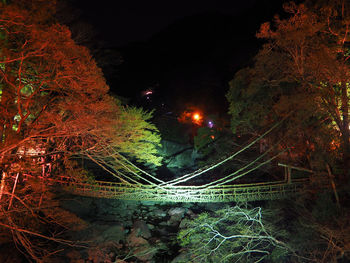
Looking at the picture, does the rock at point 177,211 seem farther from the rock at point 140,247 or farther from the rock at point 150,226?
the rock at point 140,247

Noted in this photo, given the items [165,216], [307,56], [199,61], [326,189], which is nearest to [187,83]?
[199,61]

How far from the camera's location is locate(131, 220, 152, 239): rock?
17.4 feet

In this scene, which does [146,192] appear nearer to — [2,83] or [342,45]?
[2,83]

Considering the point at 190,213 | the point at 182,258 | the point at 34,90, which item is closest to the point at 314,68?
the point at 182,258

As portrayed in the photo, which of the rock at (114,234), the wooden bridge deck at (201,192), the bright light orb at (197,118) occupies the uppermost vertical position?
the bright light orb at (197,118)

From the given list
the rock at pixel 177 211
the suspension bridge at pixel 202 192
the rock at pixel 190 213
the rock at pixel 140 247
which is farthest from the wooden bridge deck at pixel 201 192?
the rock at pixel 177 211

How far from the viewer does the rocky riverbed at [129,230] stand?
4.51 metres

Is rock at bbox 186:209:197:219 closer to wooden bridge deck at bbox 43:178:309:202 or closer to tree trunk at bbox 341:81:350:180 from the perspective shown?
wooden bridge deck at bbox 43:178:309:202

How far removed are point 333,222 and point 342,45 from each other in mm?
2746

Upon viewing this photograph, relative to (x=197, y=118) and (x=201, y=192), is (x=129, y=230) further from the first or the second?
(x=197, y=118)

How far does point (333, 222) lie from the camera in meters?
3.27

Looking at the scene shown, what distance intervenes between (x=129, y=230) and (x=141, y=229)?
1.16ft

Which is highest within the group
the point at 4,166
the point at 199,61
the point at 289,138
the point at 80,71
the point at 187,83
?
the point at 199,61

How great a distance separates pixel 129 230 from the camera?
5.57 m
